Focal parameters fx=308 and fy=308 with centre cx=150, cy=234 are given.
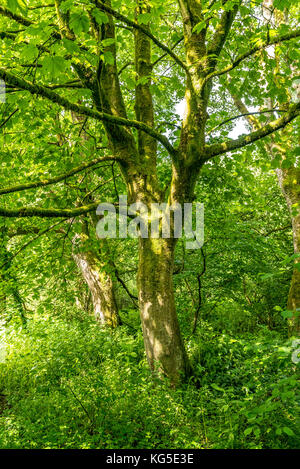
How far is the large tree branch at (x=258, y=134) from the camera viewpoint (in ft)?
11.7

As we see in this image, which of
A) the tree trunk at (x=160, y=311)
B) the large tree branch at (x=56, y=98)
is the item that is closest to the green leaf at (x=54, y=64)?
the large tree branch at (x=56, y=98)

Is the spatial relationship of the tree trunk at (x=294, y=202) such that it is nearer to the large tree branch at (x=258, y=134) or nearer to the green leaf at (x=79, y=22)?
the large tree branch at (x=258, y=134)

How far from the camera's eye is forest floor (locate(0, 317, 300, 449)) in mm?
2771

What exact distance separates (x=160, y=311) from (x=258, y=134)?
259 cm

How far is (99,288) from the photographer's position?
810 cm

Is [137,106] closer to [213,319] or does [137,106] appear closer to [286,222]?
[213,319]

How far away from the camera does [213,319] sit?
7.29 m

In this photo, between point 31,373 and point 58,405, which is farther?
point 31,373

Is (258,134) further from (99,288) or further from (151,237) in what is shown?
(99,288)

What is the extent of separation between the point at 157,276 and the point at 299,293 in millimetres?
3328

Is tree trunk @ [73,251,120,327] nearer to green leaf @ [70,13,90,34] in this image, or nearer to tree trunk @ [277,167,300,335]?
tree trunk @ [277,167,300,335]

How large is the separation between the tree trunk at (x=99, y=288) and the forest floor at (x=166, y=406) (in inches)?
97.1
